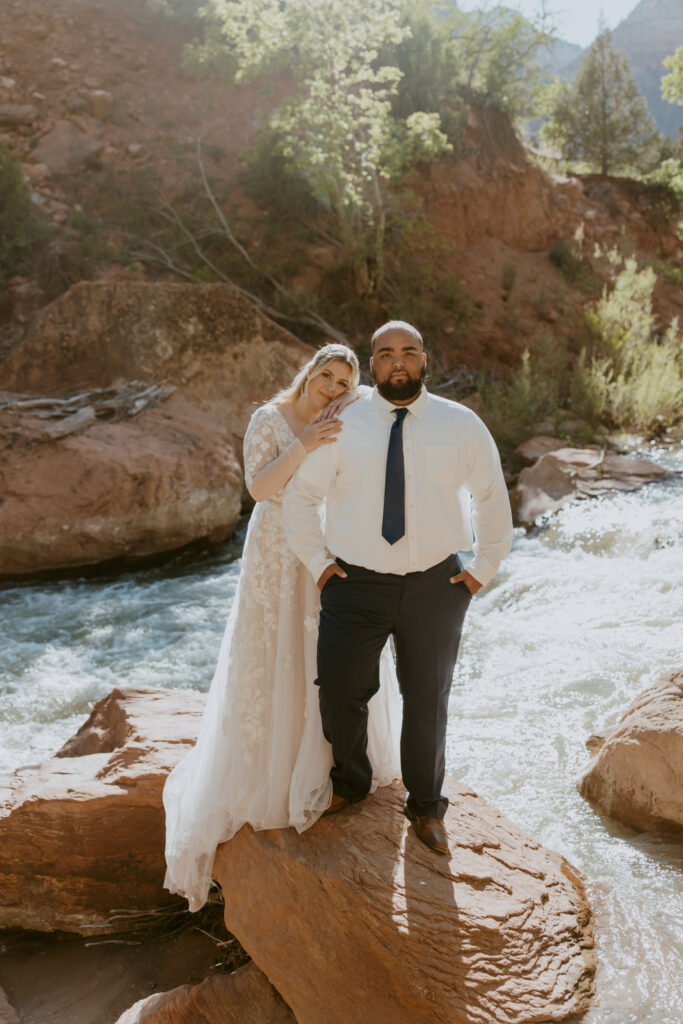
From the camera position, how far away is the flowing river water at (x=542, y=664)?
286cm

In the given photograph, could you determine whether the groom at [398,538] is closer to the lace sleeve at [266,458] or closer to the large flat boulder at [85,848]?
the lace sleeve at [266,458]

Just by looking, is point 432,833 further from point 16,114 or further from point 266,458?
point 16,114

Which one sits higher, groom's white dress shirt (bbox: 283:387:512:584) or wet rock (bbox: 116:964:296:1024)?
groom's white dress shirt (bbox: 283:387:512:584)

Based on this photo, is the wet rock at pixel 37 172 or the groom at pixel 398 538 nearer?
the groom at pixel 398 538

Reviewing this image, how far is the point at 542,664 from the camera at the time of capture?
5.16m

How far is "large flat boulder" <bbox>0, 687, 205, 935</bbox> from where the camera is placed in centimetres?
309

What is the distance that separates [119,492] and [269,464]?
190 inches

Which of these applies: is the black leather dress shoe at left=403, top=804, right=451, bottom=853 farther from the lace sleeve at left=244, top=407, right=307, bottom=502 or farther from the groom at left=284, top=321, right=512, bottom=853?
the lace sleeve at left=244, top=407, right=307, bottom=502

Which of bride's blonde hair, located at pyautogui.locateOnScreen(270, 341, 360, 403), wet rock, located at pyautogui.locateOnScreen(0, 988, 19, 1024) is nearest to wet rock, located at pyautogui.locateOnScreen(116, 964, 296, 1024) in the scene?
wet rock, located at pyautogui.locateOnScreen(0, 988, 19, 1024)

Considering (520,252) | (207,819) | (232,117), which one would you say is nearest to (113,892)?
(207,819)

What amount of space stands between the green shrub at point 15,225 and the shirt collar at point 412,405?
11.4 m

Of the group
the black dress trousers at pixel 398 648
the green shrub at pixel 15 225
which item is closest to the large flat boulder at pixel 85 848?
the black dress trousers at pixel 398 648

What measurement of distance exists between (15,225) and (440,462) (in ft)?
40.4

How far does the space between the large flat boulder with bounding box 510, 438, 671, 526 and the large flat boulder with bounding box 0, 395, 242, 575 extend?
2.91 m
